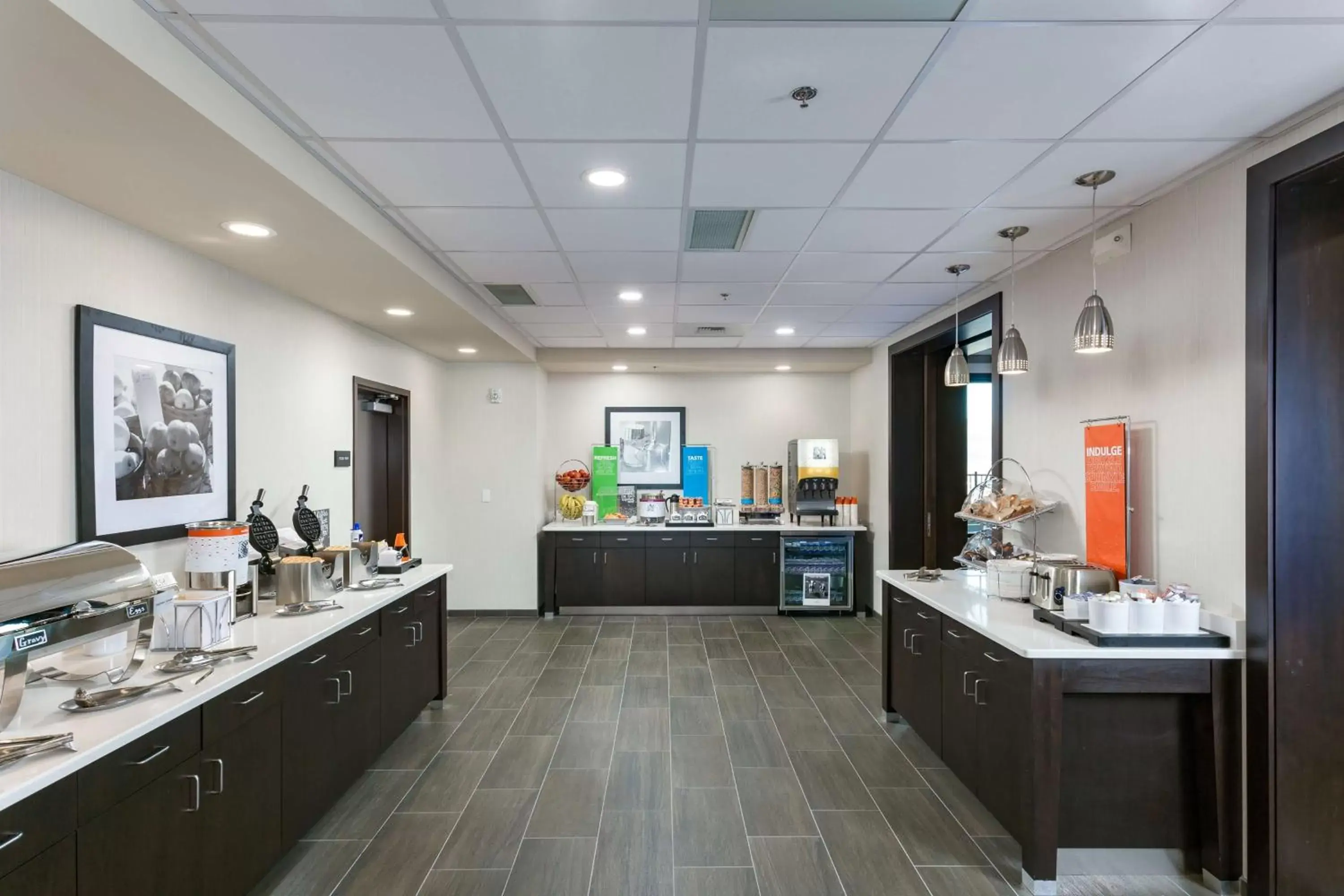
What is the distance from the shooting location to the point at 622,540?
22.0ft

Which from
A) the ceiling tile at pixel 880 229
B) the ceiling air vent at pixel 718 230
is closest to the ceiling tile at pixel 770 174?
the ceiling air vent at pixel 718 230

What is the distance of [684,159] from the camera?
2482mm

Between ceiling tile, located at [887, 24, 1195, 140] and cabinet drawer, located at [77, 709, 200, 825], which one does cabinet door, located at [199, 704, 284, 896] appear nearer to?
cabinet drawer, located at [77, 709, 200, 825]

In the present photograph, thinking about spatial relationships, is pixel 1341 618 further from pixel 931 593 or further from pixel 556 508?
pixel 556 508

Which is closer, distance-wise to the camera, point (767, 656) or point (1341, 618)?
point (1341, 618)

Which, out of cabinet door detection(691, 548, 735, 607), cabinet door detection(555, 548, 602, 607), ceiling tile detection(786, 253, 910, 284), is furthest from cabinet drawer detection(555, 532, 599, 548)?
ceiling tile detection(786, 253, 910, 284)

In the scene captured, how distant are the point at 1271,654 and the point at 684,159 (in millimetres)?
2657

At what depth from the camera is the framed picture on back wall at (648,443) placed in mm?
7383

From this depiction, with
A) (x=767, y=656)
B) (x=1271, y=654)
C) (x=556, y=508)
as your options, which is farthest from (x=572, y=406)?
(x=1271, y=654)

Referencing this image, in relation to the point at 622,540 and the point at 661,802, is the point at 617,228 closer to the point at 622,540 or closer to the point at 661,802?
the point at 661,802

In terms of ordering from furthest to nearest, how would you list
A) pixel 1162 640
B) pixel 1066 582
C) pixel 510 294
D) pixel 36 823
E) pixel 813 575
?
pixel 813 575
pixel 510 294
pixel 1066 582
pixel 1162 640
pixel 36 823

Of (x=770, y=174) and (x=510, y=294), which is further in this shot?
(x=510, y=294)

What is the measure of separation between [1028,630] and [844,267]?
2189 millimetres

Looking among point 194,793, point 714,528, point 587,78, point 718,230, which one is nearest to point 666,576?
point 714,528
